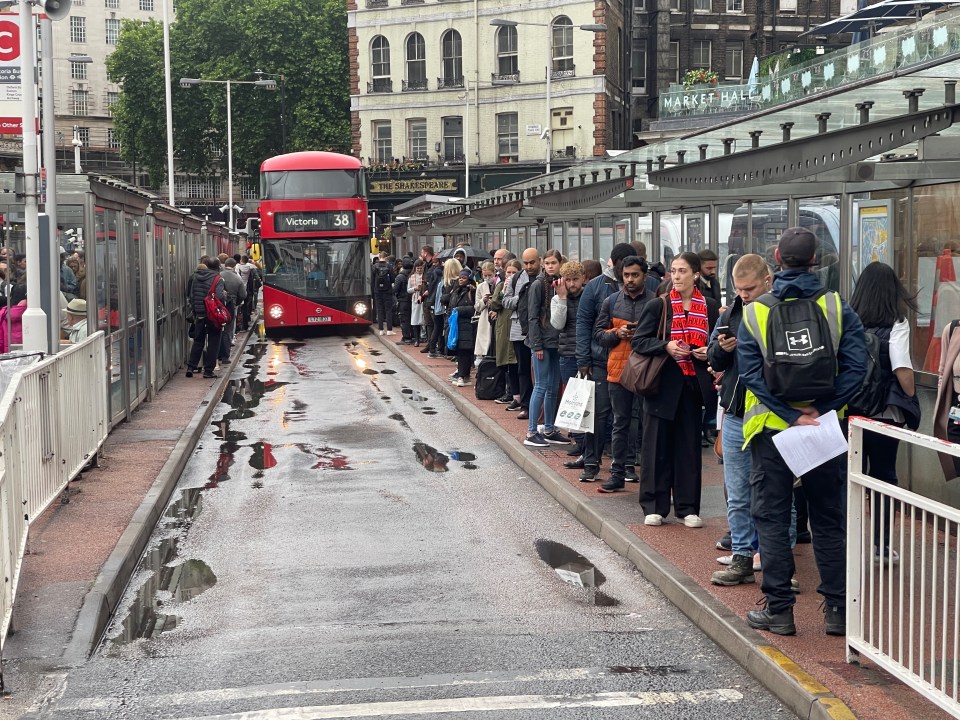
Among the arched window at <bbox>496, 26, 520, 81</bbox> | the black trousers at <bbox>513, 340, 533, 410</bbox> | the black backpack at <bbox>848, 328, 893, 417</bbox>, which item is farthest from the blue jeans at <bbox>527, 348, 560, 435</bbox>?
the arched window at <bbox>496, 26, 520, 81</bbox>

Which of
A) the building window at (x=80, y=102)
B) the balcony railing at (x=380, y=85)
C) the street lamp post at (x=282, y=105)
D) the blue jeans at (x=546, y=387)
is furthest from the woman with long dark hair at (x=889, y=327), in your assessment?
the building window at (x=80, y=102)

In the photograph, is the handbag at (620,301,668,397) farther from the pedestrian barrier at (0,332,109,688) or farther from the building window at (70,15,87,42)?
the building window at (70,15,87,42)

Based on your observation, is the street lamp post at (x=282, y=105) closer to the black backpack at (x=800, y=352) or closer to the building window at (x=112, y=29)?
the building window at (x=112, y=29)

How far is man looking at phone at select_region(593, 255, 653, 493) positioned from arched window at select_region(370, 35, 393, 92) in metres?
55.6

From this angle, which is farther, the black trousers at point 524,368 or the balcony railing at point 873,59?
the black trousers at point 524,368

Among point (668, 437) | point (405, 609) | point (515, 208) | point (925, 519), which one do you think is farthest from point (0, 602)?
point (515, 208)

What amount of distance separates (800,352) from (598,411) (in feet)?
16.2

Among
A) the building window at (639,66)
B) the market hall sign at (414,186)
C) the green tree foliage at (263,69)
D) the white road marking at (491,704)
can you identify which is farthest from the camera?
the building window at (639,66)

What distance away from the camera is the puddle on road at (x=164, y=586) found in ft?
24.2

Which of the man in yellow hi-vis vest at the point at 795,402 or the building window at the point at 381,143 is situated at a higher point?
the building window at the point at 381,143

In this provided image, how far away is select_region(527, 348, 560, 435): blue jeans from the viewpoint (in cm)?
1292

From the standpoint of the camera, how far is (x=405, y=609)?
7613mm

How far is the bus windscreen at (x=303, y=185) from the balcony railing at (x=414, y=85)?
107 feet

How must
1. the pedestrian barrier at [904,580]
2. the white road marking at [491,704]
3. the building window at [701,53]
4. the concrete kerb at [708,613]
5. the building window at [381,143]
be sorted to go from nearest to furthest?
the pedestrian barrier at [904,580], the concrete kerb at [708,613], the white road marking at [491,704], the building window at [381,143], the building window at [701,53]
